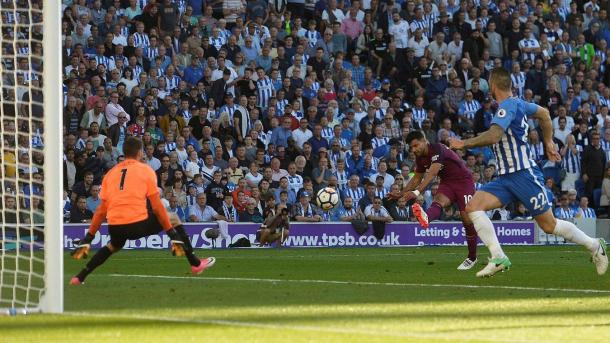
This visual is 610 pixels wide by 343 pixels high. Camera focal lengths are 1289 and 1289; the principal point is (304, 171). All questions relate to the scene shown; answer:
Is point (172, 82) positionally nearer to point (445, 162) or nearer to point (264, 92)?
point (264, 92)

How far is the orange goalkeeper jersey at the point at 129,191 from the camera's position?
45.7 ft

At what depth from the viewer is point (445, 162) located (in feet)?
61.5

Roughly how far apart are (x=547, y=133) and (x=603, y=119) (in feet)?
62.1

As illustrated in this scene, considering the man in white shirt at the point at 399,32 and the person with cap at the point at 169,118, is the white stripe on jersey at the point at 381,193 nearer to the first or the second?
the person with cap at the point at 169,118

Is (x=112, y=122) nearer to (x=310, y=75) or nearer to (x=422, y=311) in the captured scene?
(x=310, y=75)

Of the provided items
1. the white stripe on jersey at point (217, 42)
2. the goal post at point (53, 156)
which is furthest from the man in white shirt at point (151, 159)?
the goal post at point (53, 156)

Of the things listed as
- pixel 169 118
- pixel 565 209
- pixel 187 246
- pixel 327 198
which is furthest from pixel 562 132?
pixel 187 246

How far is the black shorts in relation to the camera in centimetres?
1402

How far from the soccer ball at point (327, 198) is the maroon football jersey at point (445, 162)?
8231mm

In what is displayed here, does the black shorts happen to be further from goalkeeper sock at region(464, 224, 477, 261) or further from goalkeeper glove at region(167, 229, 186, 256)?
goalkeeper sock at region(464, 224, 477, 261)

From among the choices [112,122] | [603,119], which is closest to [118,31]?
[112,122]

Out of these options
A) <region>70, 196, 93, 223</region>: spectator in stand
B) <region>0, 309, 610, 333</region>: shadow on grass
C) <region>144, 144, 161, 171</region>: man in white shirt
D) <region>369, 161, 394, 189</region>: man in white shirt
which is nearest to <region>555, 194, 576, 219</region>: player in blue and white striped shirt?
<region>369, 161, 394, 189</region>: man in white shirt

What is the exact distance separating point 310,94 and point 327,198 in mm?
4292

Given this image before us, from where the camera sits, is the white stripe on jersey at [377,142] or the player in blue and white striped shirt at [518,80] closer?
the white stripe on jersey at [377,142]
